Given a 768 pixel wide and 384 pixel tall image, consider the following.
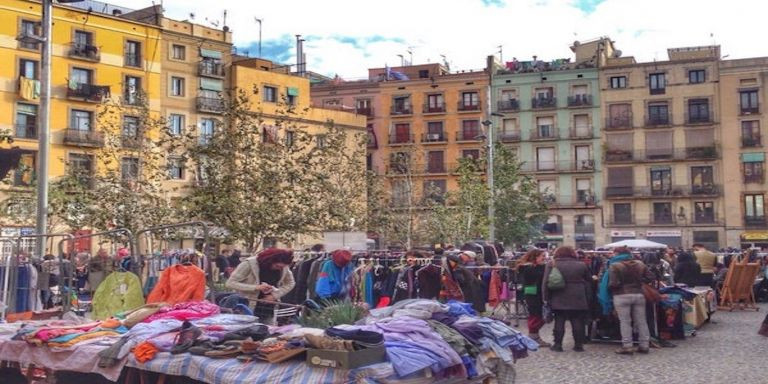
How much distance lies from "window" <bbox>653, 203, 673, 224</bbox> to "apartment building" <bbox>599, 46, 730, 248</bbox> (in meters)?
0.06

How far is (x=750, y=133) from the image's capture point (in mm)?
54719

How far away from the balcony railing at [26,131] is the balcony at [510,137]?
31.8 meters

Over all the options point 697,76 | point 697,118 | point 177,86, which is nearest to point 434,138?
point 697,118

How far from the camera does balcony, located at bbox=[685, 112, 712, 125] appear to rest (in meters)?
55.5

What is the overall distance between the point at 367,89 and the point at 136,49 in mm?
21959

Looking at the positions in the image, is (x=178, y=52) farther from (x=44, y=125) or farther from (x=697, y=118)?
(x=697, y=118)

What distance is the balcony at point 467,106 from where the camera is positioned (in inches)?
2352

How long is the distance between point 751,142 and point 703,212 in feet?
18.1

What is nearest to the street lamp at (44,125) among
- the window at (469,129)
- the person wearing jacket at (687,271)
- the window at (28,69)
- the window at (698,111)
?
the person wearing jacket at (687,271)

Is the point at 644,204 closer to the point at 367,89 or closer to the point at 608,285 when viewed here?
the point at 367,89

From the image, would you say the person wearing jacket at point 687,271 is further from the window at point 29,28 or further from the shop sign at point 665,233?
the shop sign at point 665,233

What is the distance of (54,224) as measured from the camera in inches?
1316

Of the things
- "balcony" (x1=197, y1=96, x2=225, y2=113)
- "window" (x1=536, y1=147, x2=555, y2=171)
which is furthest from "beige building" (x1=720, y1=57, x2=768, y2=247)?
"balcony" (x1=197, y1=96, x2=225, y2=113)

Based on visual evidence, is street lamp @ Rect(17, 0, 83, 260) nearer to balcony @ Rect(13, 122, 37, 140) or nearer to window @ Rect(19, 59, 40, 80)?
balcony @ Rect(13, 122, 37, 140)
